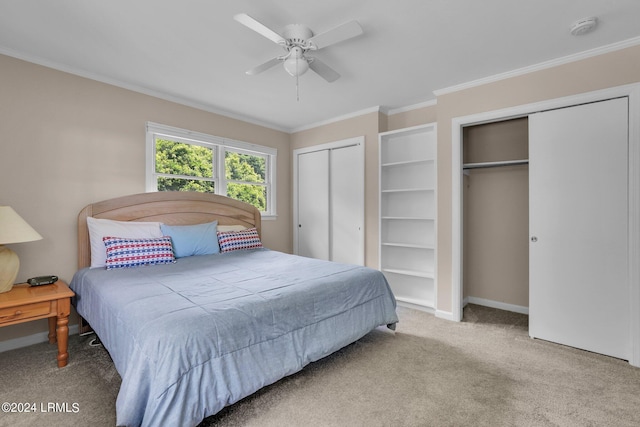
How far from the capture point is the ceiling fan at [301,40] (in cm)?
191

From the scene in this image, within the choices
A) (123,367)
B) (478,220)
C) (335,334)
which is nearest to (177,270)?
(123,367)

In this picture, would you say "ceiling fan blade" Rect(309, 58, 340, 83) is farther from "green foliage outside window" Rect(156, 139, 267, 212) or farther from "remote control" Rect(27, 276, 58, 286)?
"remote control" Rect(27, 276, 58, 286)

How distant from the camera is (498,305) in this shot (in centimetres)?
367

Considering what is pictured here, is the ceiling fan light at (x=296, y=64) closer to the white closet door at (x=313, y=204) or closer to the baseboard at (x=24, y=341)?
the white closet door at (x=313, y=204)

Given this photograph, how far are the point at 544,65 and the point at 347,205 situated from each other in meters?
2.61

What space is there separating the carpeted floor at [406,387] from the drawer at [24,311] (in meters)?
0.42

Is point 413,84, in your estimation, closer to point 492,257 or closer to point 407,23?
point 407,23

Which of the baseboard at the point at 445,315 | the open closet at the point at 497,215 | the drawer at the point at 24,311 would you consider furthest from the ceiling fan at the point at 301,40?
the baseboard at the point at 445,315

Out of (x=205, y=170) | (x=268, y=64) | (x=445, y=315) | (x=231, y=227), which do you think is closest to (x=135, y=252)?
(x=231, y=227)

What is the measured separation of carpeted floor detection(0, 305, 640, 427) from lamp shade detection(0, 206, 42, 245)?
953mm

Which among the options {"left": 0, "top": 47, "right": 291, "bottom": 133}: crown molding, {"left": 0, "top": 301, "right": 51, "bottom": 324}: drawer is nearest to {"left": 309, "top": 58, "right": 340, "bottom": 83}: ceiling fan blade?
{"left": 0, "top": 47, "right": 291, "bottom": 133}: crown molding

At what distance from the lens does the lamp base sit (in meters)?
2.28

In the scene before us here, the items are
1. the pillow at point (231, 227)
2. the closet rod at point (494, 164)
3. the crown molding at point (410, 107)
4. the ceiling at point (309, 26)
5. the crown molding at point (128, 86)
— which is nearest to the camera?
the ceiling at point (309, 26)

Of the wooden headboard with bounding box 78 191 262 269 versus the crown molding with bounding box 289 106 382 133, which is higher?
the crown molding with bounding box 289 106 382 133
